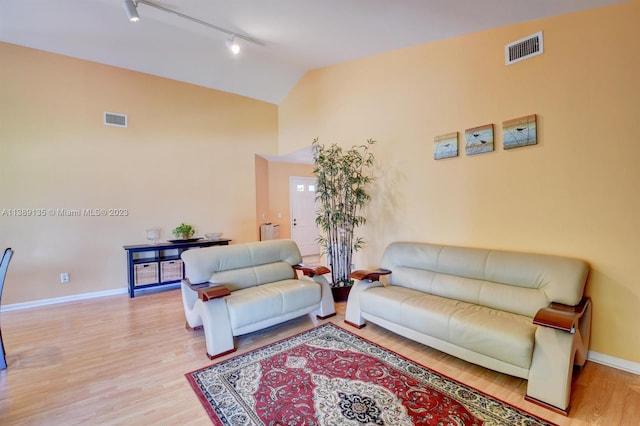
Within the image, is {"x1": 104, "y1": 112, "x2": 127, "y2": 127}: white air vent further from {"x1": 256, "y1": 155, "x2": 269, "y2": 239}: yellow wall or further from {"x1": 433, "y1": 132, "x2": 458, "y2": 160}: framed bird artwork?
{"x1": 433, "y1": 132, "x2": 458, "y2": 160}: framed bird artwork

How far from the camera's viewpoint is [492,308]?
257 centimetres

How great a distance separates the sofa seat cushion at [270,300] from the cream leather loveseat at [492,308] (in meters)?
0.52

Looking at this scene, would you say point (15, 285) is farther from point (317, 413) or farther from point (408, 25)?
point (408, 25)

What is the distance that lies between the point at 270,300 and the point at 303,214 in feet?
15.1

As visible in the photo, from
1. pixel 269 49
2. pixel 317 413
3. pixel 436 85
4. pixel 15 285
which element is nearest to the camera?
pixel 317 413

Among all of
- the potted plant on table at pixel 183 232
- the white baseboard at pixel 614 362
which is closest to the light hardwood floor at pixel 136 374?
the white baseboard at pixel 614 362

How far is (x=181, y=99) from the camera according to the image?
16.8ft

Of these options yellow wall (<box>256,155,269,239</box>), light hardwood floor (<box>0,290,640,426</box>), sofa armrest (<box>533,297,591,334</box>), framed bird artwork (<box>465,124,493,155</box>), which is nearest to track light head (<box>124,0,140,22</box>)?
yellow wall (<box>256,155,269,239</box>)

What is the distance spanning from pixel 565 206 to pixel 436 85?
1.90 meters

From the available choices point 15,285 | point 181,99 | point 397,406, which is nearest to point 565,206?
point 397,406

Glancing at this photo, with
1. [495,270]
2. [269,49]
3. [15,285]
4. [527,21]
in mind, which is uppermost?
[269,49]

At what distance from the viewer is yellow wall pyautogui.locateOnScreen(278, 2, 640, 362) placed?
2299mm

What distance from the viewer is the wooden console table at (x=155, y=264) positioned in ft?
14.3

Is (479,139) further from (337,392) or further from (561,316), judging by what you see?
(337,392)
